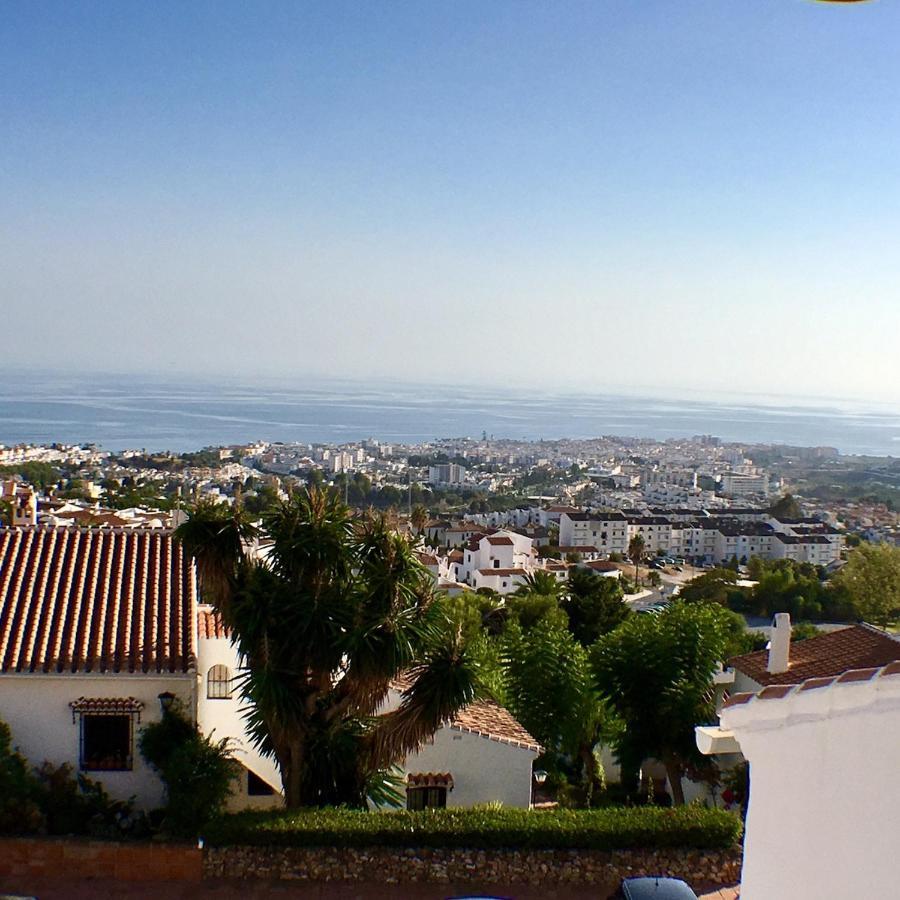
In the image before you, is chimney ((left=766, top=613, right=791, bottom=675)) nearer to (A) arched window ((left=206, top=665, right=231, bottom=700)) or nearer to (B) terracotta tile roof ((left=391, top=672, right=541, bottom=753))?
(B) terracotta tile roof ((left=391, top=672, right=541, bottom=753))

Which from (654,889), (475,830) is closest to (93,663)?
(475,830)

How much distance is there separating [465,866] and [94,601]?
535 centimetres

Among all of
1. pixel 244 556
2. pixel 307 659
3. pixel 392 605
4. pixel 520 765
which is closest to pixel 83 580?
pixel 244 556

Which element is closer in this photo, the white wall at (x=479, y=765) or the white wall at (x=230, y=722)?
the white wall at (x=479, y=765)

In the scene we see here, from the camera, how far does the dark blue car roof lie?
8172 mm

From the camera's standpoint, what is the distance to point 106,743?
10.4 metres

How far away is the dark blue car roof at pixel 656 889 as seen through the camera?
8172 mm

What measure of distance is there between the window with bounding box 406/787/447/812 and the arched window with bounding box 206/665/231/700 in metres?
2.63

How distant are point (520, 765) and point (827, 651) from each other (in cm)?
502

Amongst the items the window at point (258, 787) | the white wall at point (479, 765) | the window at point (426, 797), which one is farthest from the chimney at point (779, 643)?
the window at point (258, 787)

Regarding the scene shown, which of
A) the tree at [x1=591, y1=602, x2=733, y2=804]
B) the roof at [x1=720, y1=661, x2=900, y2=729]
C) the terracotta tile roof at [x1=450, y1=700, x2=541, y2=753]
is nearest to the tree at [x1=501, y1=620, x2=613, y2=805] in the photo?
the tree at [x1=591, y1=602, x2=733, y2=804]

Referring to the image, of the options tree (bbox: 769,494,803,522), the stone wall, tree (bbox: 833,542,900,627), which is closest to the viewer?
the stone wall

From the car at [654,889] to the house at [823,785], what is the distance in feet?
15.4

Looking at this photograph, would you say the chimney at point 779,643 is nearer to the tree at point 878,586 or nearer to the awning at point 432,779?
the awning at point 432,779
